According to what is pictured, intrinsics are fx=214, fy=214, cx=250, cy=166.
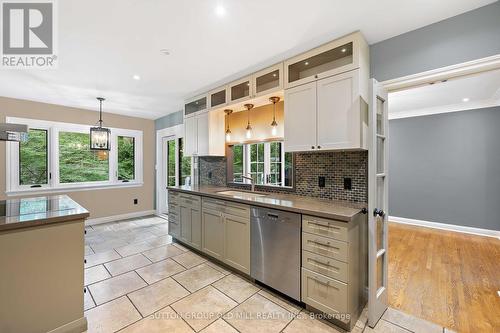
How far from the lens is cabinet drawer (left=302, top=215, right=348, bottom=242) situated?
174 cm

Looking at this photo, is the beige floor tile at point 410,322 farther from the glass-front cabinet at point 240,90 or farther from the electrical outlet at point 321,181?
the glass-front cabinet at point 240,90

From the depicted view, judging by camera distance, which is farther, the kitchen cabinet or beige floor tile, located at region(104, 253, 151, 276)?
beige floor tile, located at region(104, 253, 151, 276)

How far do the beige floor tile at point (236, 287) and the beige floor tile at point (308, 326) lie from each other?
1.79ft

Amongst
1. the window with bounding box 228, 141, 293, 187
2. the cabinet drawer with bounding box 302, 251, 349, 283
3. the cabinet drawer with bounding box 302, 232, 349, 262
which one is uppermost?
the window with bounding box 228, 141, 293, 187

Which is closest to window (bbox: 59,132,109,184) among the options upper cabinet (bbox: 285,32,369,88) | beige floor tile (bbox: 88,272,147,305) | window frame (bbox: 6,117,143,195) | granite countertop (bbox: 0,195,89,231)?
window frame (bbox: 6,117,143,195)

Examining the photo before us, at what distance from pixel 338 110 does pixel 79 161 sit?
5.36 m

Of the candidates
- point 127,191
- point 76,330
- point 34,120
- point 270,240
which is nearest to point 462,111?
point 270,240

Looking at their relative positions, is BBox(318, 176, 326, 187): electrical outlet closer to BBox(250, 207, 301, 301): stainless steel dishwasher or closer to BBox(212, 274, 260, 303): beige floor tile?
BBox(250, 207, 301, 301): stainless steel dishwasher

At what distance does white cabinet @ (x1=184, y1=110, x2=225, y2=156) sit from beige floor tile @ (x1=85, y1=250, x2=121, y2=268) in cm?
196

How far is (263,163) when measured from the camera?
3.26 meters

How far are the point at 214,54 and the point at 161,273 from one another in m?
2.71

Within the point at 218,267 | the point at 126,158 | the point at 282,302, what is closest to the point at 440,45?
the point at 282,302

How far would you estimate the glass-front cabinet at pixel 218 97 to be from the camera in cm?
328

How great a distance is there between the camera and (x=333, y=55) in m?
2.20
